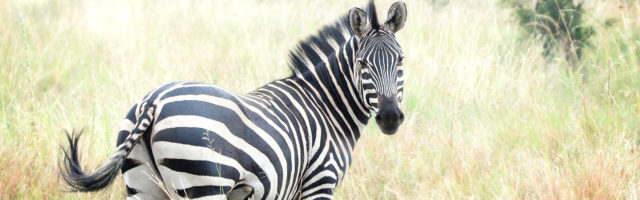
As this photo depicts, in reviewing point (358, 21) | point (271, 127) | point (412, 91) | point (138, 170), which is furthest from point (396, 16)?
point (412, 91)

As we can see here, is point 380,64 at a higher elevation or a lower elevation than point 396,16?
lower

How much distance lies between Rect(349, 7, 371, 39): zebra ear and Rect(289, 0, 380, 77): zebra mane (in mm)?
41

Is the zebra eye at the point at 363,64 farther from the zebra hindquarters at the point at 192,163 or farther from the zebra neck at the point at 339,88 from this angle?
the zebra hindquarters at the point at 192,163

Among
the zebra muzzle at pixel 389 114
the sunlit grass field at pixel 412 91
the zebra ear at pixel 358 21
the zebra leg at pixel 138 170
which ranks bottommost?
the sunlit grass field at pixel 412 91

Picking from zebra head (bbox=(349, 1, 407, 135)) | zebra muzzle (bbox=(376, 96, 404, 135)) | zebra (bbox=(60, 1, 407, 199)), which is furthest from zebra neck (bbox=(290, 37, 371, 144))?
zebra muzzle (bbox=(376, 96, 404, 135))

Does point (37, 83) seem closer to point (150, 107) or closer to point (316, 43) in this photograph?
point (316, 43)

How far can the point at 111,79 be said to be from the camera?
25.6 ft

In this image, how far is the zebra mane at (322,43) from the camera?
446 centimetres

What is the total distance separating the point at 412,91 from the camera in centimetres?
741

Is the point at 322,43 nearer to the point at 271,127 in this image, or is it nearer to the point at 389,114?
the point at 389,114

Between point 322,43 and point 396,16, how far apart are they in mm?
538

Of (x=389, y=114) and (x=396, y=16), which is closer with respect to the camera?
(x=389, y=114)

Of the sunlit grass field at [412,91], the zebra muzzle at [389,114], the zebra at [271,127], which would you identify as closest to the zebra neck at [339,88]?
the zebra at [271,127]

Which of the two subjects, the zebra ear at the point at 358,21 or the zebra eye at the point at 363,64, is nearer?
the zebra eye at the point at 363,64
